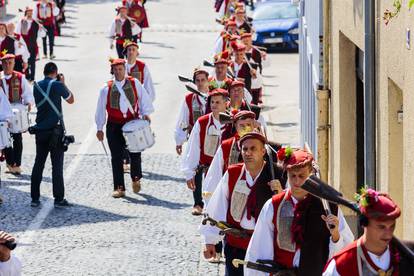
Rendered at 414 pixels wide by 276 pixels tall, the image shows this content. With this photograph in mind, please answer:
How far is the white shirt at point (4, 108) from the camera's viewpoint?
18.0m

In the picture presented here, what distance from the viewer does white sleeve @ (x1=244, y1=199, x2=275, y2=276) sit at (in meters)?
9.12

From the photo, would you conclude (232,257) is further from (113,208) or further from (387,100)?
(113,208)

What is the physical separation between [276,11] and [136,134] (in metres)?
21.1

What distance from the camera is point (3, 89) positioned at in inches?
742

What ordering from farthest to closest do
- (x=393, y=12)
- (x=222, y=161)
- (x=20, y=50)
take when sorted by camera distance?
(x=20, y=50)
(x=222, y=161)
(x=393, y=12)

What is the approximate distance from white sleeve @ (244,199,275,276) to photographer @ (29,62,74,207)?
7903 millimetres

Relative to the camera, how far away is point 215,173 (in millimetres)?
12016

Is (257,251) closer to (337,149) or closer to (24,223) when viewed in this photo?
(337,149)

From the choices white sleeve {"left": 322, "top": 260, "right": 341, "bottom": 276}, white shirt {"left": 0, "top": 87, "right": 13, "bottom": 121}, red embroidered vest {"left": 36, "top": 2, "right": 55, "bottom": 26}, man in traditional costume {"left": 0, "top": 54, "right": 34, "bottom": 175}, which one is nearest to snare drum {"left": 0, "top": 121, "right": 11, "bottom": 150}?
white shirt {"left": 0, "top": 87, "right": 13, "bottom": 121}

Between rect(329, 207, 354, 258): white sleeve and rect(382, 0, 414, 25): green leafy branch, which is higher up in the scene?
rect(382, 0, 414, 25): green leafy branch

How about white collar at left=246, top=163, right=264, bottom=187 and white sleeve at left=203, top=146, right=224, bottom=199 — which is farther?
white sleeve at left=203, top=146, right=224, bottom=199

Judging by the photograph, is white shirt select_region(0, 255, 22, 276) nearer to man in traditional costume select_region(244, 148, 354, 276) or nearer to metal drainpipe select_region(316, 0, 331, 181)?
man in traditional costume select_region(244, 148, 354, 276)

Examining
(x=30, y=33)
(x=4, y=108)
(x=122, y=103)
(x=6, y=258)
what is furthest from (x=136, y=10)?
(x=6, y=258)

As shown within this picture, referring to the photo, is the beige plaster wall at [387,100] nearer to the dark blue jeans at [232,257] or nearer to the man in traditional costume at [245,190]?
the man in traditional costume at [245,190]
